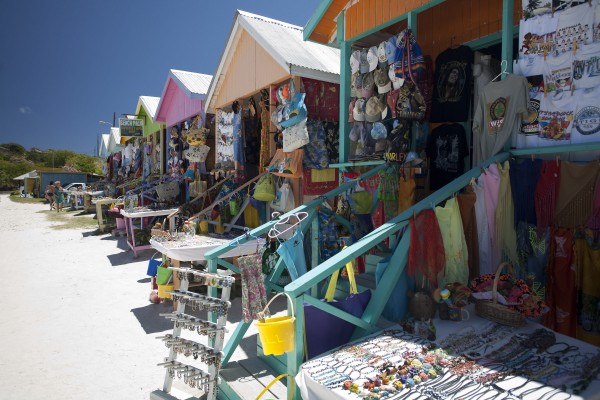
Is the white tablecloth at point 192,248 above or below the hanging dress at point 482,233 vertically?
below

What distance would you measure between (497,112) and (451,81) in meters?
1.46

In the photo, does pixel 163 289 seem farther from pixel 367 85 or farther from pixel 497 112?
pixel 497 112

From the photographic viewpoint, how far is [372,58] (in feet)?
20.0

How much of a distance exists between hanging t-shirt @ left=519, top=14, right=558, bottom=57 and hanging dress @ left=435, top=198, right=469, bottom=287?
1860 mm

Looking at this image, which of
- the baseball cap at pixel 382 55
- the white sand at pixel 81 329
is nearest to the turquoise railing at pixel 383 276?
the white sand at pixel 81 329

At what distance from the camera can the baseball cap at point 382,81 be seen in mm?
5883

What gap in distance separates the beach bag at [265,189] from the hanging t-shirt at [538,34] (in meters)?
4.94

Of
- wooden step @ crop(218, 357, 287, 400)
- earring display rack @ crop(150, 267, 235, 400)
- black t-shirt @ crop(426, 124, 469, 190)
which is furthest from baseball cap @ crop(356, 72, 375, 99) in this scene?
wooden step @ crop(218, 357, 287, 400)

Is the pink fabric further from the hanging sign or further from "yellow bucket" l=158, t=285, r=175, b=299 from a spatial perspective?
the hanging sign

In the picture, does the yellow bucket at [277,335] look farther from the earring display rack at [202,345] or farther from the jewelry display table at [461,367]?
the earring display rack at [202,345]

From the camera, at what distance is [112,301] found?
6988mm

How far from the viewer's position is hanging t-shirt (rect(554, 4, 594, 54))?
3.65 metres

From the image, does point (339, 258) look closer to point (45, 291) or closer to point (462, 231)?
point (462, 231)

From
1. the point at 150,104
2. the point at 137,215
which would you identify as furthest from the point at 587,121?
the point at 150,104
